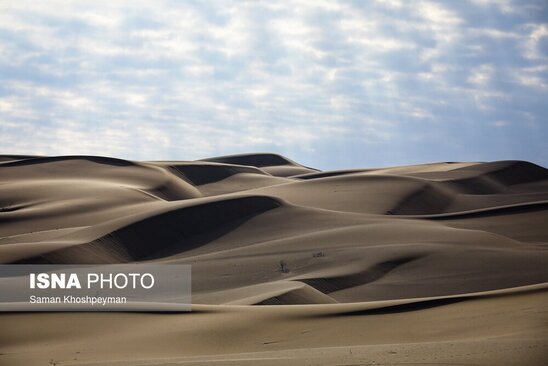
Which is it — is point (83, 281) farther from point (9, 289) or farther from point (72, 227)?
point (72, 227)

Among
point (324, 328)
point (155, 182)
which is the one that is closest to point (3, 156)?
point (155, 182)

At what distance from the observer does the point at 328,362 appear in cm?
1223

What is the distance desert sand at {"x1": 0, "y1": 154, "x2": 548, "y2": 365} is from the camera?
15375 millimetres

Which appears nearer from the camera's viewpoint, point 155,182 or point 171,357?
point 171,357

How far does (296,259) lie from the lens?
→ 3375 centimetres

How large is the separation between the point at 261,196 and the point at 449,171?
3212cm
